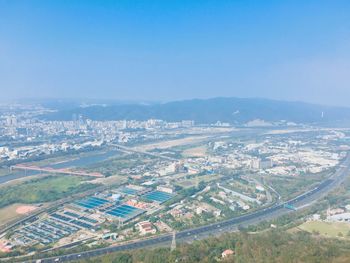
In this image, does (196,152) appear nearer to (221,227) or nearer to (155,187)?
(155,187)

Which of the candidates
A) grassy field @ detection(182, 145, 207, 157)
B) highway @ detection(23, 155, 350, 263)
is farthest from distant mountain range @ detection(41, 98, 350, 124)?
highway @ detection(23, 155, 350, 263)

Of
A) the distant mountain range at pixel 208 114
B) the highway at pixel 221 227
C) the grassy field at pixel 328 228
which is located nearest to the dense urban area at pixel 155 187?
the grassy field at pixel 328 228

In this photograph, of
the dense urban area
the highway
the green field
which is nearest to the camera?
the highway

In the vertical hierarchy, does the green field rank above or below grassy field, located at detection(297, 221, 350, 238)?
below

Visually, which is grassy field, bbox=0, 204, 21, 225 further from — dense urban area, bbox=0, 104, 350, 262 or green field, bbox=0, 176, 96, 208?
green field, bbox=0, 176, 96, 208

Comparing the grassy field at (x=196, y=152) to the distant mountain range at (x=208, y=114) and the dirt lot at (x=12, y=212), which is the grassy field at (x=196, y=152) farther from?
the distant mountain range at (x=208, y=114)

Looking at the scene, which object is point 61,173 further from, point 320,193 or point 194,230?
point 320,193

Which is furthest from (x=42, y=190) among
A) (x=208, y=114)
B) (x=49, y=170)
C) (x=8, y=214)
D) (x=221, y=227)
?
(x=208, y=114)

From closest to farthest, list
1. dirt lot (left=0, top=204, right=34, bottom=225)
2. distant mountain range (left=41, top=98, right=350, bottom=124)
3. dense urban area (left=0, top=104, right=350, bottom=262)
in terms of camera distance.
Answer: dense urban area (left=0, top=104, right=350, bottom=262), dirt lot (left=0, top=204, right=34, bottom=225), distant mountain range (left=41, top=98, right=350, bottom=124)
